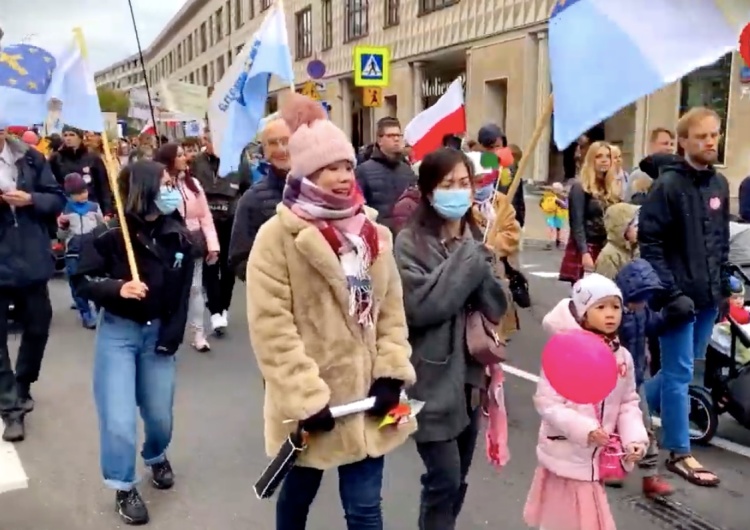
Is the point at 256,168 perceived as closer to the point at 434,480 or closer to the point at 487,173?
the point at 487,173


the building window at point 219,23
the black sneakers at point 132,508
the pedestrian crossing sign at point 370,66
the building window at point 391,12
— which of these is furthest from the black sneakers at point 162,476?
the building window at point 219,23

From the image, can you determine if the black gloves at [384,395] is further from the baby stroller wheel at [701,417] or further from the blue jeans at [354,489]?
the baby stroller wheel at [701,417]

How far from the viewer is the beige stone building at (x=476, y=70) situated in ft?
54.1

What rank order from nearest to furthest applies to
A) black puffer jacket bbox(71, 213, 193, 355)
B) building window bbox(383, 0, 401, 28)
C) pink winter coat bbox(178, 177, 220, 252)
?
1. black puffer jacket bbox(71, 213, 193, 355)
2. pink winter coat bbox(178, 177, 220, 252)
3. building window bbox(383, 0, 401, 28)

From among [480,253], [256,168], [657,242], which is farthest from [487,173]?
[256,168]

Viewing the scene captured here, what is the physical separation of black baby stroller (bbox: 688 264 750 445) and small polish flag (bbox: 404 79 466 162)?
251cm

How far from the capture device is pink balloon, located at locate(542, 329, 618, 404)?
3.15 m

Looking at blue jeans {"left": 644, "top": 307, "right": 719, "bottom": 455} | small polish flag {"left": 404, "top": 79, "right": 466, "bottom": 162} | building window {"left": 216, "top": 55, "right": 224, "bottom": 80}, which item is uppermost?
building window {"left": 216, "top": 55, "right": 224, "bottom": 80}

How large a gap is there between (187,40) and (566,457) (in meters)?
69.6

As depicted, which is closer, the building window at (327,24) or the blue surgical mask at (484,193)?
the blue surgical mask at (484,193)

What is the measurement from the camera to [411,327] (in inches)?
128

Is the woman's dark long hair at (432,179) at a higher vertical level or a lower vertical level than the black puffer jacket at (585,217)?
higher

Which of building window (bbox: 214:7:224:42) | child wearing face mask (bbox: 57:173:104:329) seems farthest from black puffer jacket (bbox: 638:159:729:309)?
building window (bbox: 214:7:224:42)

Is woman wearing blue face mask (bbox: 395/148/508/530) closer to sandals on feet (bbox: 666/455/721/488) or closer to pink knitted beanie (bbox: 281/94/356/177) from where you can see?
pink knitted beanie (bbox: 281/94/356/177)
